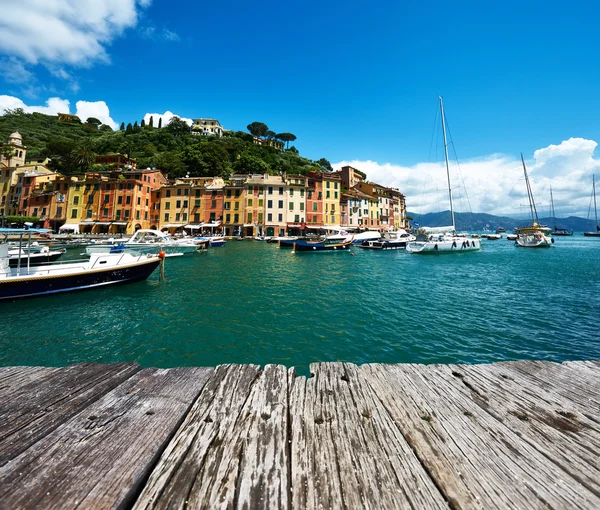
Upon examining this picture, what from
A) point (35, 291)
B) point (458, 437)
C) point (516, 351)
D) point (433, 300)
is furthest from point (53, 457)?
point (35, 291)

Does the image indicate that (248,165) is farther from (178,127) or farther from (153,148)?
(178,127)

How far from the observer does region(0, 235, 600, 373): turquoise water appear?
290 inches

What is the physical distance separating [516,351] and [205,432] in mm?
9215

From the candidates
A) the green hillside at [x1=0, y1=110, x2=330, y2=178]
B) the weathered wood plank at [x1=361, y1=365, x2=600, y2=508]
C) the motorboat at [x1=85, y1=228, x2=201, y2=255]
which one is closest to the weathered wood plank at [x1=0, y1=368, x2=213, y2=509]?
the weathered wood plank at [x1=361, y1=365, x2=600, y2=508]

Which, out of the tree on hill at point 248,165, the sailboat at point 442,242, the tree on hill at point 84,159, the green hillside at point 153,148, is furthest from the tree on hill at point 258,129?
the sailboat at point 442,242

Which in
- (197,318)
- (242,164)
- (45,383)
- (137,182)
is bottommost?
(197,318)

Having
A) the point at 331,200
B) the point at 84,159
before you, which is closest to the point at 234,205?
the point at 331,200

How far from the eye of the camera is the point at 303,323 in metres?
9.59

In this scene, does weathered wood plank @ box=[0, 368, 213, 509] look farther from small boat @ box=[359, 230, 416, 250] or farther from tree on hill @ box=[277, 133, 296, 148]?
tree on hill @ box=[277, 133, 296, 148]

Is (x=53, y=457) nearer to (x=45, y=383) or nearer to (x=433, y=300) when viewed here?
(x=45, y=383)

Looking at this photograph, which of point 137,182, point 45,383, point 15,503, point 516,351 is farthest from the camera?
point 137,182

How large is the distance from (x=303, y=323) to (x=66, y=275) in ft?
39.3

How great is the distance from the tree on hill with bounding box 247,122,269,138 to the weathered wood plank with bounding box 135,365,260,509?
115 meters

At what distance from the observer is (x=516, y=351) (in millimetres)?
7586
